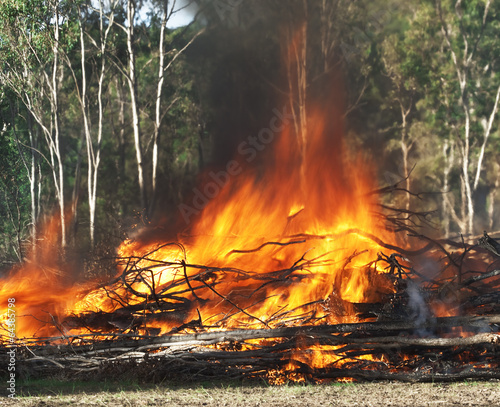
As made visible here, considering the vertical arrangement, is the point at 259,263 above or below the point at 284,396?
above

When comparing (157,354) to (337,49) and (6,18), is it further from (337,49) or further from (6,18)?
(6,18)

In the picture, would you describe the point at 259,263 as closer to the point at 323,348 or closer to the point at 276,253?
the point at 276,253

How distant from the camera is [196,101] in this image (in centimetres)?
3341

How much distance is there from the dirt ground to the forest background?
13.9 metres

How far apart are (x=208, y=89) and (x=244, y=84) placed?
9.33 m

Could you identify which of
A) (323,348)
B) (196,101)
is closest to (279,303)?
(323,348)

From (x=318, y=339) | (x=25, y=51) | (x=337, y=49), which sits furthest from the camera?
(x=25, y=51)

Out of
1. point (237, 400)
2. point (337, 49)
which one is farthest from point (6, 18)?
point (237, 400)

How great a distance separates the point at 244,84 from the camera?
22.1 meters

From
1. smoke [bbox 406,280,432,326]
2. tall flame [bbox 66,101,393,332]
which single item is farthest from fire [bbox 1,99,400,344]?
smoke [bbox 406,280,432,326]

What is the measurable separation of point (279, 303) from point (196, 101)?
25824 millimetres

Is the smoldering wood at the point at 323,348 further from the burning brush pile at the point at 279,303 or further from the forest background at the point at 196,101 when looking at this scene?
the forest background at the point at 196,101

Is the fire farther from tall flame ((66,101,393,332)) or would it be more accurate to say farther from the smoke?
the smoke

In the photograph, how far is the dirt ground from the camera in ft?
19.3
